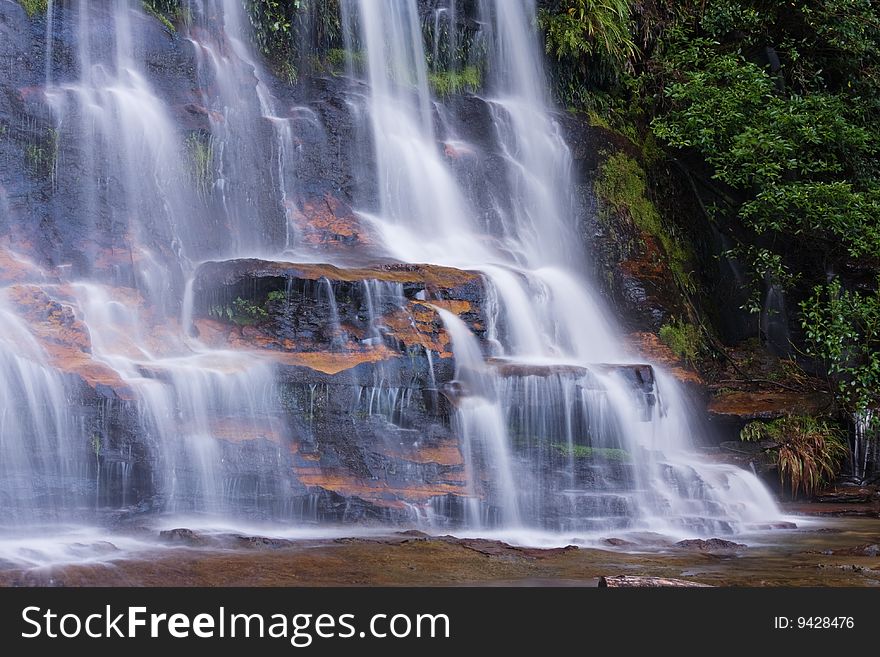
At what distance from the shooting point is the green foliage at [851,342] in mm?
12984

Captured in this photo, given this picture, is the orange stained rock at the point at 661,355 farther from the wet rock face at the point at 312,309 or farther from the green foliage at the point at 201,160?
the green foliage at the point at 201,160

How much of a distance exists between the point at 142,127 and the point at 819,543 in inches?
380

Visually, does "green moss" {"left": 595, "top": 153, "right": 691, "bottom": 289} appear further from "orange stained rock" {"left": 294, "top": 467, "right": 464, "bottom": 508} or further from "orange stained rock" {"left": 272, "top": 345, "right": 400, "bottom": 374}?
"orange stained rock" {"left": 294, "top": 467, "right": 464, "bottom": 508}

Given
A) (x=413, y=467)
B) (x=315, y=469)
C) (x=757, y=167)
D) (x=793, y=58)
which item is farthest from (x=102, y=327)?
(x=793, y=58)

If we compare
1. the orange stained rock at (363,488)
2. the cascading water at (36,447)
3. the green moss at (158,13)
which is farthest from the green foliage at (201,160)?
the orange stained rock at (363,488)

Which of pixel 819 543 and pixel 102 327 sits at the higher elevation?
pixel 102 327

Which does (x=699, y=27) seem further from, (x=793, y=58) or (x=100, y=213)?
(x=100, y=213)

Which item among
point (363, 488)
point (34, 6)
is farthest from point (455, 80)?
point (363, 488)

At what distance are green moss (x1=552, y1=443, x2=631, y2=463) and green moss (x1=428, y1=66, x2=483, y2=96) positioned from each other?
25.3 ft

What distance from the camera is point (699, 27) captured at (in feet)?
57.4

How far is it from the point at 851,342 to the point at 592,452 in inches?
214

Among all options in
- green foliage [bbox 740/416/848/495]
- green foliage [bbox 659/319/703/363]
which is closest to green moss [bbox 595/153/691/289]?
green foliage [bbox 659/319/703/363]

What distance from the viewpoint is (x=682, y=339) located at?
1413cm

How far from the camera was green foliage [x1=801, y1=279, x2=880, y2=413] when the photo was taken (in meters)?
13.0
